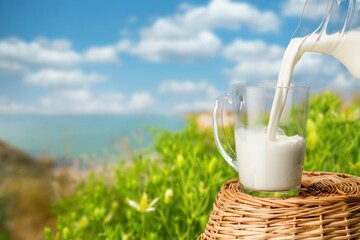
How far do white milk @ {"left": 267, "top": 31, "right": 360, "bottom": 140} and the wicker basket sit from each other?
0.16m

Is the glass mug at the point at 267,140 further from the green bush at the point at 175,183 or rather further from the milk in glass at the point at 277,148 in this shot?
the green bush at the point at 175,183

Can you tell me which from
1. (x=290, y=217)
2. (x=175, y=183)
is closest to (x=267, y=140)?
(x=290, y=217)

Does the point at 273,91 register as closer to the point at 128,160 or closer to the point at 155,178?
the point at 155,178

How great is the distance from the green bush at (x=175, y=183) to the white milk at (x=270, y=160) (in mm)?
757

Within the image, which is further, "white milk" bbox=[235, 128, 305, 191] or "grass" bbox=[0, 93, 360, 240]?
"grass" bbox=[0, 93, 360, 240]

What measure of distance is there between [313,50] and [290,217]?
0.42 metres

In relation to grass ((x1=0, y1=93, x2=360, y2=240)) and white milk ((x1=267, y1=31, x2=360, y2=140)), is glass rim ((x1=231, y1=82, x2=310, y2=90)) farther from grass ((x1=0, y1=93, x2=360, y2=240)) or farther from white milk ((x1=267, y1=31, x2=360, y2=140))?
grass ((x1=0, y1=93, x2=360, y2=240))

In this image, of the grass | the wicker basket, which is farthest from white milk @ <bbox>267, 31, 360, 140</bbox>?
the grass

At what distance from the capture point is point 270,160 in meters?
1.46

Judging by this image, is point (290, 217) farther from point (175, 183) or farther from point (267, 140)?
point (175, 183)

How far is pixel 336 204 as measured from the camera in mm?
1438

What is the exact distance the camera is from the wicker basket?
1412 millimetres

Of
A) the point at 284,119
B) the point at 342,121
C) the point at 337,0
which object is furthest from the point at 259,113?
the point at 342,121

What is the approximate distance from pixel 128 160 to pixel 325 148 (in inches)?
50.1
